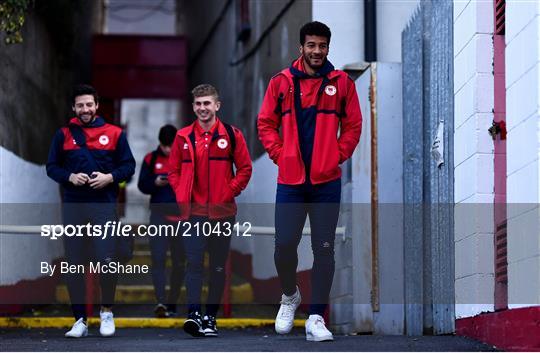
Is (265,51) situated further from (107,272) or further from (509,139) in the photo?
(509,139)

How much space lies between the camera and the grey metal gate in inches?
334

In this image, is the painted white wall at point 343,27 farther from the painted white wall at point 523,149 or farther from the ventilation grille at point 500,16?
the painted white wall at point 523,149

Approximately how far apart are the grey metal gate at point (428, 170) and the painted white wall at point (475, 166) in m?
0.39

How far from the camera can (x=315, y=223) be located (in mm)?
7625

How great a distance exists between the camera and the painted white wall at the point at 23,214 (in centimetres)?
1141

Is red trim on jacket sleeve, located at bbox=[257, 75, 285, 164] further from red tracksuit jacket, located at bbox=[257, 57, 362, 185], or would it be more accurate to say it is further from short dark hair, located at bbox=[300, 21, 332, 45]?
short dark hair, located at bbox=[300, 21, 332, 45]

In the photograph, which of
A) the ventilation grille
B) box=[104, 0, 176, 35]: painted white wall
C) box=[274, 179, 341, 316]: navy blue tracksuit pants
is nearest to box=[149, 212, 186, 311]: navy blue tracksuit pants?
box=[274, 179, 341, 316]: navy blue tracksuit pants

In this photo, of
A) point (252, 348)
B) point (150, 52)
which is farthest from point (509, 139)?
point (150, 52)

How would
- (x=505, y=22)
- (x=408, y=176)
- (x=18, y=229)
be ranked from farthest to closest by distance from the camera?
(x=18, y=229)
(x=408, y=176)
(x=505, y=22)

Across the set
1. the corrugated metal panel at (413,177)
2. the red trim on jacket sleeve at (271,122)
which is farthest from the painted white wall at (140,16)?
the red trim on jacket sleeve at (271,122)

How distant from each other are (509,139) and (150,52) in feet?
53.8

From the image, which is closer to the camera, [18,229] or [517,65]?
[517,65]

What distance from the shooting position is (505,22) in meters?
7.22

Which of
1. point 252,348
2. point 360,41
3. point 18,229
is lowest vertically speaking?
point 252,348
